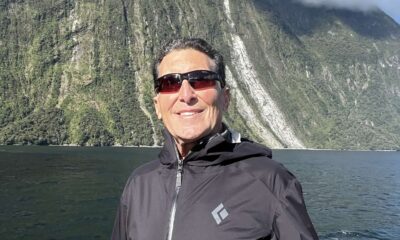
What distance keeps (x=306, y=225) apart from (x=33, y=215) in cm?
4302

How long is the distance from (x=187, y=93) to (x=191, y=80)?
0.13 m

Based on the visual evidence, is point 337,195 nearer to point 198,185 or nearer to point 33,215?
point 33,215

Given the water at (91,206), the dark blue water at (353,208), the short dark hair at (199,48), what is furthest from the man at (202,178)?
the dark blue water at (353,208)

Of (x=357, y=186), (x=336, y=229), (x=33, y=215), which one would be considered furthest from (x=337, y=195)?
(x=33, y=215)

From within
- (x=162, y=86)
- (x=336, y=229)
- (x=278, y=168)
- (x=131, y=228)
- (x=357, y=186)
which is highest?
(x=162, y=86)

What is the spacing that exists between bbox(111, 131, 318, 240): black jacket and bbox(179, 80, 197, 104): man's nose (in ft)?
1.43

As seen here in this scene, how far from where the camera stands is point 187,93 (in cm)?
463

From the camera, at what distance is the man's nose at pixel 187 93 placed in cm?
462

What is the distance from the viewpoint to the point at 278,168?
4203 mm

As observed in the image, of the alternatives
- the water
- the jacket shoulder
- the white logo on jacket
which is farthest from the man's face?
the water

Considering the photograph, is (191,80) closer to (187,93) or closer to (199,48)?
(187,93)

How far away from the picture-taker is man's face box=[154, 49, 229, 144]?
4.54 m

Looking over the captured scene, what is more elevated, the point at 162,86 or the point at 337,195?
the point at 162,86

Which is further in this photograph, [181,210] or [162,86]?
[162,86]
